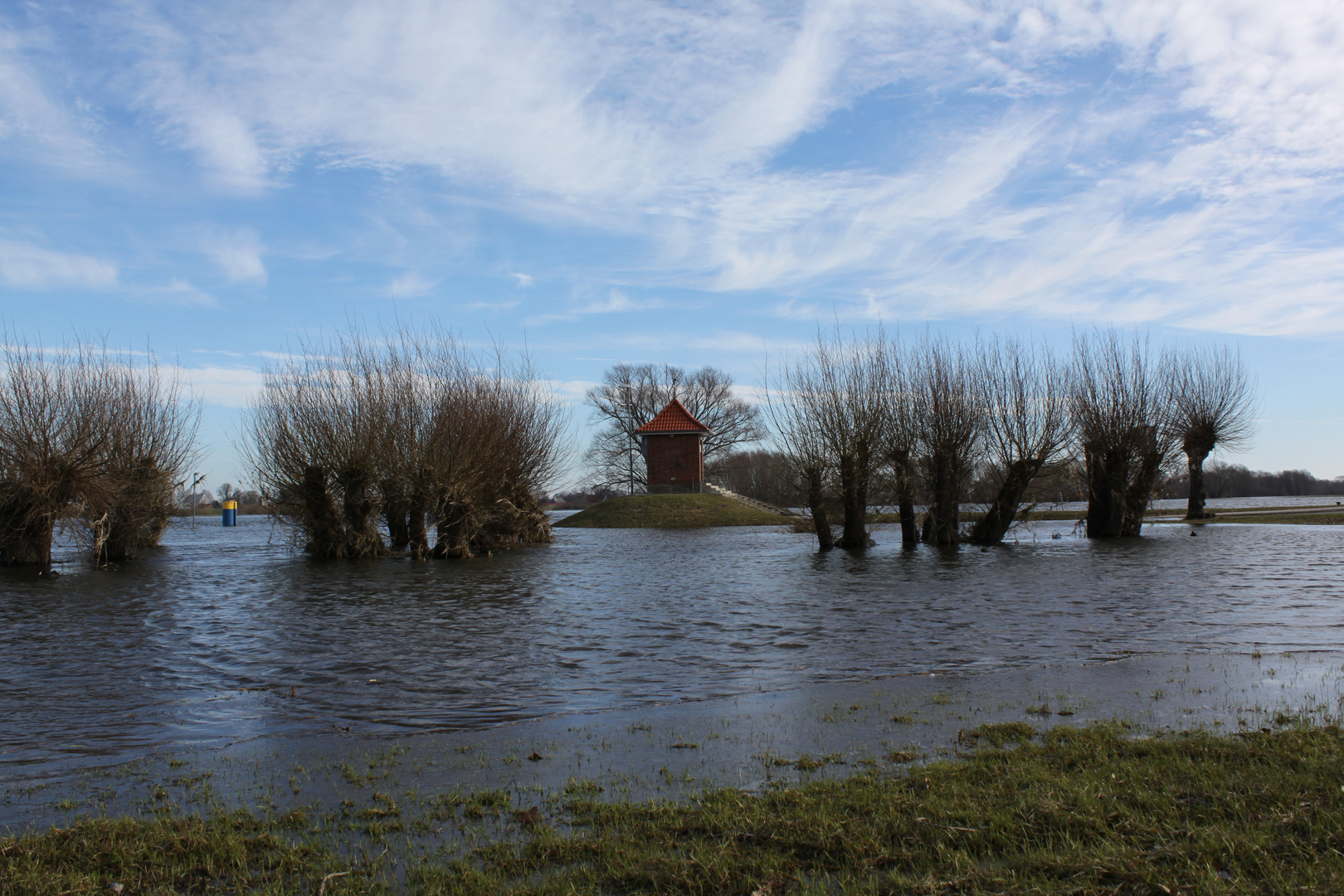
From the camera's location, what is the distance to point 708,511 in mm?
55406

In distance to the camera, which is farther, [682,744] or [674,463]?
[674,463]

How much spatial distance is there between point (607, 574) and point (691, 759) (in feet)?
54.7

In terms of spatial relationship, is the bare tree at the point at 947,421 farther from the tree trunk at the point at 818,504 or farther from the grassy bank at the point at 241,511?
the grassy bank at the point at 241,511

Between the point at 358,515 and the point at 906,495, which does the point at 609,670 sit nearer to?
the point at 358,515

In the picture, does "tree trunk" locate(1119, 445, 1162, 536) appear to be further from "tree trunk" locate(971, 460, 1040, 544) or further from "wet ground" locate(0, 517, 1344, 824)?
"wet ground" locate(0, 517, 1344, 824)

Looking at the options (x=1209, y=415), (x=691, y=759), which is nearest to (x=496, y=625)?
(x=691, y=759)

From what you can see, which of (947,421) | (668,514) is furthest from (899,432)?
(668,514)

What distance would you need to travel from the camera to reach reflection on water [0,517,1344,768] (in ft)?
25.9

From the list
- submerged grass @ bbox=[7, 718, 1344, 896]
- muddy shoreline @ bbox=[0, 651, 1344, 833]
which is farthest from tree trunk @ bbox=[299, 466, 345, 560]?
submerged grass @ bbox=[7, 718, 1344, 896]

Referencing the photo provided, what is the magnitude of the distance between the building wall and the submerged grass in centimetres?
5816

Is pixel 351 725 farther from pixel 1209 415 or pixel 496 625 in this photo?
pixel 1209 415

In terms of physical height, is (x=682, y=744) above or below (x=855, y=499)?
below

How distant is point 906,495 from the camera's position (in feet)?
92.5

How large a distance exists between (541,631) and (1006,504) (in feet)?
68.9
